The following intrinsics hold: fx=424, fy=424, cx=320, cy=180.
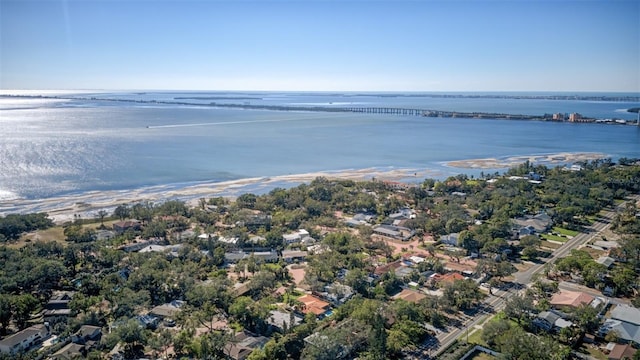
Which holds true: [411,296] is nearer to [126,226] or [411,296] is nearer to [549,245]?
[549,245]

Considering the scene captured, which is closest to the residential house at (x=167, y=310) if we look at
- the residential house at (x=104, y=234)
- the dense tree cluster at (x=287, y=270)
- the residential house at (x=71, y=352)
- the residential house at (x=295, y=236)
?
the dense tree cluster at (x=287, y=270)

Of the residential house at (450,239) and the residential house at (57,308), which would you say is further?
the residential house at (450,239)

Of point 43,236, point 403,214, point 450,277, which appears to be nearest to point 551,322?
point 450,277

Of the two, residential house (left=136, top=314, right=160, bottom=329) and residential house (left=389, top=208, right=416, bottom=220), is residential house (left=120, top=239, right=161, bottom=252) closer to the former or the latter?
residential house (left=136, top=314, right=160, bottom=329)

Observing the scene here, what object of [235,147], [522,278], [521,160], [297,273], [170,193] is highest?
[235,147]

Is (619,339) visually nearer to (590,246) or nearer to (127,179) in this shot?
(590,246)

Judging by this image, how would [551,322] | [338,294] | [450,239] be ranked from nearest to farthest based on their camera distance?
[551,322] < [338,294] < [450,239]

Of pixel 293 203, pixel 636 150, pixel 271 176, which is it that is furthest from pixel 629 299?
pixel 636 150

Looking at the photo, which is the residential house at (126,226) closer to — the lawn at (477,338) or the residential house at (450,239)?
the residential house at (450,239)
